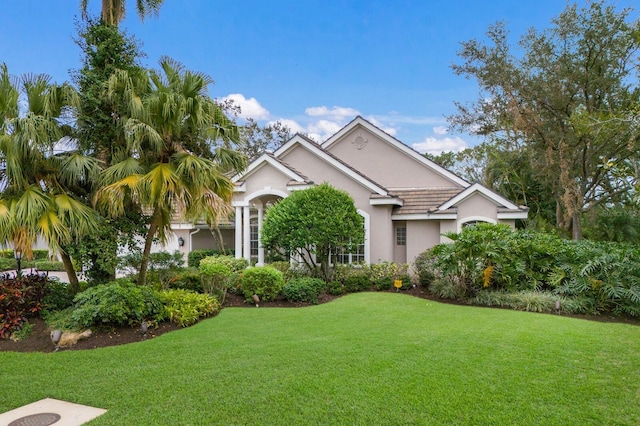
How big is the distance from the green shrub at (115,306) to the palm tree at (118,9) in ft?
23.9

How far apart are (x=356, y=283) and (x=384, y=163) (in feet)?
23.0

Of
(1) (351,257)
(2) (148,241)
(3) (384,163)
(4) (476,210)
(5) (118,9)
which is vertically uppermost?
(5) (118,9)

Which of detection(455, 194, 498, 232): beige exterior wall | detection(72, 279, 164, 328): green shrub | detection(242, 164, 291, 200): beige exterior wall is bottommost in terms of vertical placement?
detection(72, 279, 164, 328): green shrub

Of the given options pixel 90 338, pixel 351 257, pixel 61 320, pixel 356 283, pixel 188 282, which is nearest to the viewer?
pixel 90 338

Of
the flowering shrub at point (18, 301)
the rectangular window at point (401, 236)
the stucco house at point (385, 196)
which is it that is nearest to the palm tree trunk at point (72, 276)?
the flowering shrub at point (18, 301)

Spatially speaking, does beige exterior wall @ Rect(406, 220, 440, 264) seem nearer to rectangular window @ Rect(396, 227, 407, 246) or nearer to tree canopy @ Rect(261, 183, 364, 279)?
rectangular window @ Rect(396, 227, 407, 246)

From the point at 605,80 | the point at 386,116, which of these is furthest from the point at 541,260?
the point at 386,116

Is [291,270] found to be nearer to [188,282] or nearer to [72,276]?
[188,282]

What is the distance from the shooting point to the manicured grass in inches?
183

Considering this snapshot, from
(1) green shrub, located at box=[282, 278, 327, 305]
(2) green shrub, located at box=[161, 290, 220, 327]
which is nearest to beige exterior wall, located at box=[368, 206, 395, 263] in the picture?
(1) green shrub, located at box=[282, 278, 327, 305]

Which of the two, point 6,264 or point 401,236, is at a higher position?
point 401,236

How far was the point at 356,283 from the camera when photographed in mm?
14555

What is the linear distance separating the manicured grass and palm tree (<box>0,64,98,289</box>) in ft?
8.61

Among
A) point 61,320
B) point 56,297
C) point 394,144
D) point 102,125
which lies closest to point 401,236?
point 394,144
